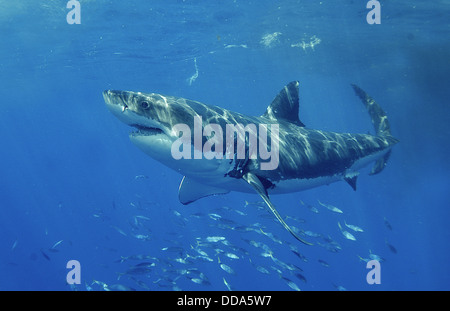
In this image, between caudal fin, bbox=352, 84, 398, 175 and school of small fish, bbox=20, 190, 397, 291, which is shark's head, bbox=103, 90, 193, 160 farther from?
caudal fin, bbox=352, 84, 398, 175

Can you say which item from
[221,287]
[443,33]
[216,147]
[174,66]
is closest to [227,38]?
[174,66]

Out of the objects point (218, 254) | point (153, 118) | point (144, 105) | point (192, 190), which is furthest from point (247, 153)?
point (218, 254)

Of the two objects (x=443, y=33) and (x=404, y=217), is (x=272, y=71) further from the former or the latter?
(x=404, y=217)

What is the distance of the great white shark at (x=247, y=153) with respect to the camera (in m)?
4.08

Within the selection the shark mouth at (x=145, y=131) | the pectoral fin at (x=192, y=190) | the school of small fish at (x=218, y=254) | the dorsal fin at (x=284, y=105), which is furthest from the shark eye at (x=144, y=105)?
the school of small fish at (x=218, y=254)

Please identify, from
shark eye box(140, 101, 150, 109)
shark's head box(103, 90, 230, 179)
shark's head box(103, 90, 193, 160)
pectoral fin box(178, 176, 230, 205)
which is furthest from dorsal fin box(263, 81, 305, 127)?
shark eye box(140, 101, 150, 109)

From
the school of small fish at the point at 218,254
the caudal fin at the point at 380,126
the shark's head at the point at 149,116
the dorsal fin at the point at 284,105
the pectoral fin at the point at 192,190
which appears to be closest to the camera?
the shark's head at the point at 149,116

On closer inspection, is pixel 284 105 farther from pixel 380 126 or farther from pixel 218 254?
pixel 218 254

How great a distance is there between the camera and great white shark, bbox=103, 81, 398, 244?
408 centimetres

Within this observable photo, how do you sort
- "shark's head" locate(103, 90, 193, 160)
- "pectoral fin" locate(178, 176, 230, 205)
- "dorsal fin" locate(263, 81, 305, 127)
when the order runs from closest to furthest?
"shark's head" locate(103, 90, 193, 160)
"pectoral fin" locate(178, 176, 230, 205)
"dorsal fin" locate(263, 81, 305, 127)

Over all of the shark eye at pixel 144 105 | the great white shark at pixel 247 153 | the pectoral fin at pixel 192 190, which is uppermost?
the shark eye at pixel 144 105

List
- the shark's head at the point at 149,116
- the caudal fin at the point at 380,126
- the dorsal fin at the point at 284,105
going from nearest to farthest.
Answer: the shark's head at the point at 149,116 → the dorsal fin at the point at 284,105 → the caudal fin at the point at 380,126

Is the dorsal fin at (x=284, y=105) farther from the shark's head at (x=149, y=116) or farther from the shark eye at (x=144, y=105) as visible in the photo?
the shark eye at (x=144, y=105)

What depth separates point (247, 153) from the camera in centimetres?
516
